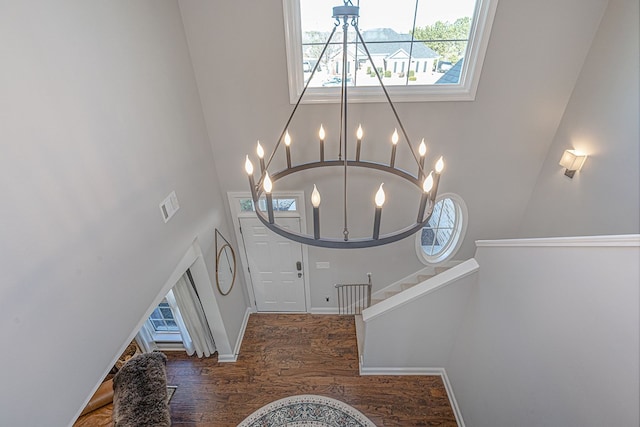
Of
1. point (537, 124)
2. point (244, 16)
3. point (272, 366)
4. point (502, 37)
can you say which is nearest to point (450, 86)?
point (502, 37)

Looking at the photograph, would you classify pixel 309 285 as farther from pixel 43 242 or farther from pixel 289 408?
pixel 43 242

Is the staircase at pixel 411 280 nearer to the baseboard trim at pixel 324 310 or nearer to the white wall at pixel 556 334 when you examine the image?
the baseboard trim at pixel 324 310

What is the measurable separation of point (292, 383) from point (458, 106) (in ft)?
13.0

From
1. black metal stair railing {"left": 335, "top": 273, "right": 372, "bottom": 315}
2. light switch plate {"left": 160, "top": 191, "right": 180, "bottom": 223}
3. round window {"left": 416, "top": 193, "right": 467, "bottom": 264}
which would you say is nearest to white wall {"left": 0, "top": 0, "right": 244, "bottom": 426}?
light switch plate {"left": 160, "top": 191, "right": 180, "bottom": 223}

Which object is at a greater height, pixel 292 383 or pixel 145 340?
pixel 145 340

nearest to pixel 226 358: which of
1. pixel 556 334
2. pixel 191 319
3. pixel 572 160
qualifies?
pixel 191 319

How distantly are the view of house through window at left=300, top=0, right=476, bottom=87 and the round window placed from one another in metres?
1.72

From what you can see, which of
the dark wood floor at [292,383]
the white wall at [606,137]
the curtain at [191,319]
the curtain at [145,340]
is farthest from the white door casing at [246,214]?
the white wall at [606,137]

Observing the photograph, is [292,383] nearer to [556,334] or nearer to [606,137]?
[556,334]

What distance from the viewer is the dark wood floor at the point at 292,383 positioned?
376 centimetres

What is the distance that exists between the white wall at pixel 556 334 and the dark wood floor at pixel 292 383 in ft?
2.71

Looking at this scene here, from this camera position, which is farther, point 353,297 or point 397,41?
point 353,297

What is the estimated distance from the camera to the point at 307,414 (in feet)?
12.4

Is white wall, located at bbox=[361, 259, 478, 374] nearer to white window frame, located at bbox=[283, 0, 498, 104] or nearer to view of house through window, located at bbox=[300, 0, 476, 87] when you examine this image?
white window frame, located at bbox=[283, 0, 498, 104]
